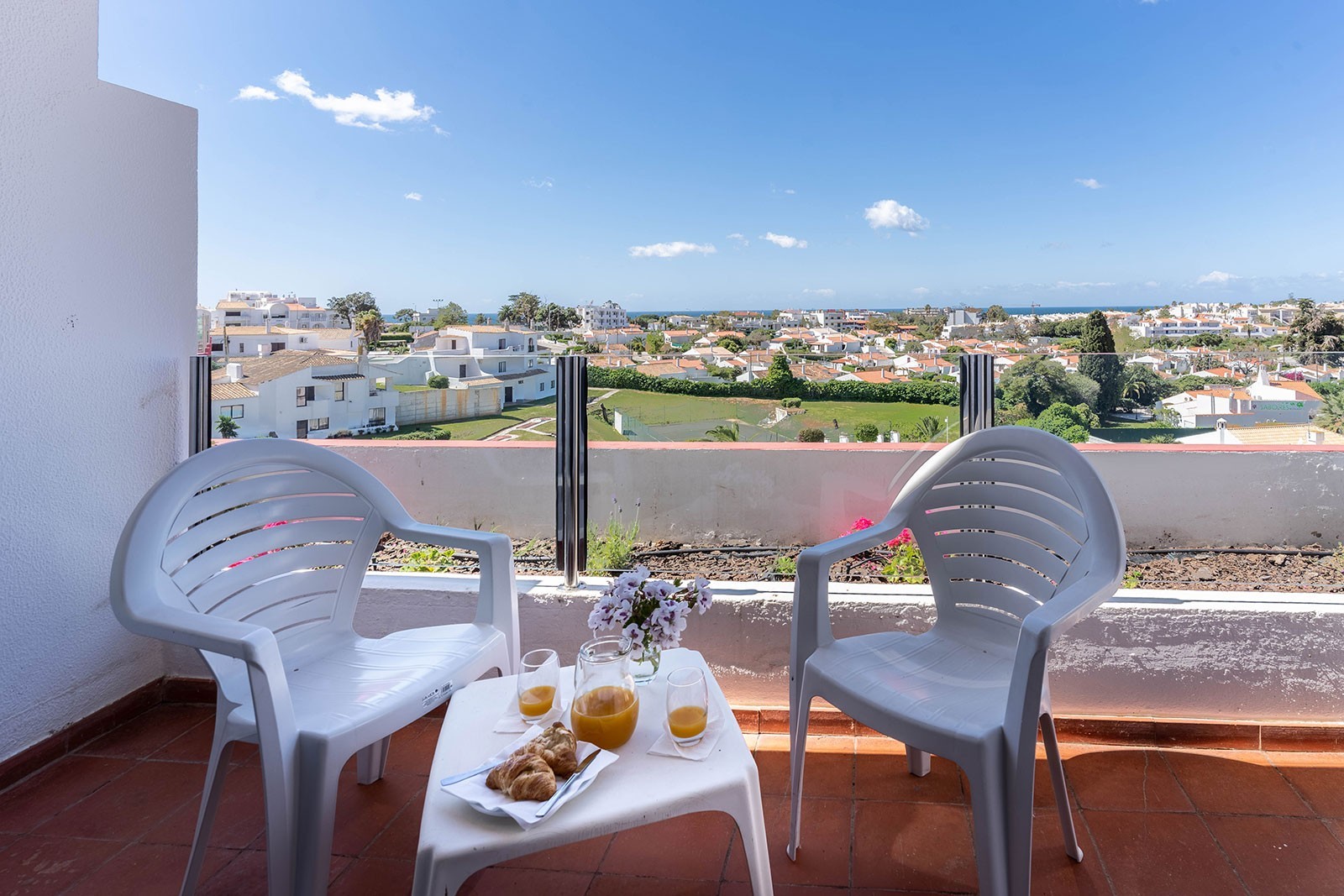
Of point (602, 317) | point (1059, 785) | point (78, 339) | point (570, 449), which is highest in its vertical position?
point (602, 317)

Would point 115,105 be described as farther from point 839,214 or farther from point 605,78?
point 839,214

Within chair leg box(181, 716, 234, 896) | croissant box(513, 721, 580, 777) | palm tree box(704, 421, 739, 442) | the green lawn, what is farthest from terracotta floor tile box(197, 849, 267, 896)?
palm tree box(704, 421, 739, 442)

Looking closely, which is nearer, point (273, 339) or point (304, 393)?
point (304, 393)

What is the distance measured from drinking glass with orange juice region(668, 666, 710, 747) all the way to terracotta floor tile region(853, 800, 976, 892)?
747mm

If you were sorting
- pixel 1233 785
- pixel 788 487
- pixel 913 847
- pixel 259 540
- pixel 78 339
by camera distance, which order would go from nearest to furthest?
pixel 913 847
pixel 259 540
pixel 1233 785
pixel 78 339
pixel 788 487

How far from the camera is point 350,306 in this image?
111 inches

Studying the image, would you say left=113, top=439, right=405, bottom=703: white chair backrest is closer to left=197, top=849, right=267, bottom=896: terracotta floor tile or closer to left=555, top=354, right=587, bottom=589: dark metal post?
left=197, top=849, right=267, bottom=896: terracotta floor tile

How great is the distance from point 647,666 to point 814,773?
3.06 feet

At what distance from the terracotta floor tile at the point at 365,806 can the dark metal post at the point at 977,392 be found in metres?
2.10

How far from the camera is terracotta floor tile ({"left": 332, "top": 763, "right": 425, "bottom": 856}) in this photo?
5.69 feet

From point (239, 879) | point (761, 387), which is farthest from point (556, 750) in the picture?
point (761, 387)

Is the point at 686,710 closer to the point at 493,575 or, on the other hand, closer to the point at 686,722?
the point at 686,722

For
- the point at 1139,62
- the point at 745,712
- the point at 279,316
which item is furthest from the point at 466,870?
the point at 1139,62

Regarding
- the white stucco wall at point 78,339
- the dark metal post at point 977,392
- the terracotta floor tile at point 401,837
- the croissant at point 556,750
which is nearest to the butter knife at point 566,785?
the croissant at point 556,750
